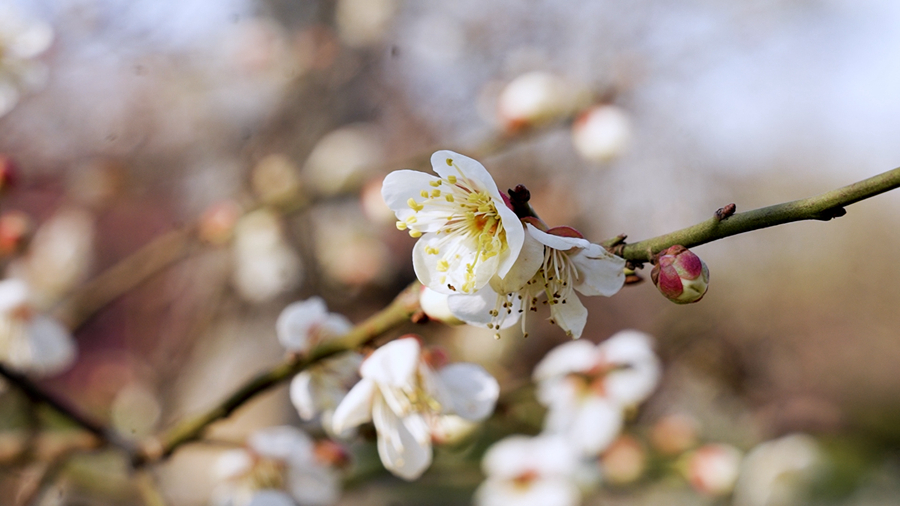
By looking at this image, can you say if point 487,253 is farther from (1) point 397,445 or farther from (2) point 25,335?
(2) point 25,335

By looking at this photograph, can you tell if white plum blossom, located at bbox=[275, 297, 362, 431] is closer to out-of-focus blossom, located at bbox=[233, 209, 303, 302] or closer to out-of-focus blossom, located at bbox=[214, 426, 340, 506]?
out-of-focus blossom, located at bbox=[214, 426, 340, 506]

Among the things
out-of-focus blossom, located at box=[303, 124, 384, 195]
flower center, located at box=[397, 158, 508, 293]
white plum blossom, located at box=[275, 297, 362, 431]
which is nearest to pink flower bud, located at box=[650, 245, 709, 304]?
flower center, located at box=[397, 158, 508, 293]

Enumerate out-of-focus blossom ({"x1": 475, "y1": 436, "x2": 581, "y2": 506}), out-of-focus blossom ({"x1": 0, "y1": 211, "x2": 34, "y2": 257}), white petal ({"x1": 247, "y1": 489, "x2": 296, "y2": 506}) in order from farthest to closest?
out-of-focus blossom ({"x1": 475, "y1": 436, "x2": 581, "y2": 506})
out-of-focus blossom ({"x1": 0, "y1": 211, "x2": 34, "y2": 257})
white petal ({"x1": 247, "y1": 489, "x2": 296, "y2": 506})

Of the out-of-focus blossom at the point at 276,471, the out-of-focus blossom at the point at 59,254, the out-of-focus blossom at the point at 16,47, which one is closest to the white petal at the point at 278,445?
the out-of-focus blossom at the point at 276,471

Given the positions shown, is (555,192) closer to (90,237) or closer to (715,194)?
(715,194)

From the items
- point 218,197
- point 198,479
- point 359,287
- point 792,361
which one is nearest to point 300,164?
point 218,197

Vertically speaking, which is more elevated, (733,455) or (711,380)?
(711,380)
